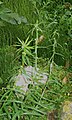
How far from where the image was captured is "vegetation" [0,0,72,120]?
2.49 m

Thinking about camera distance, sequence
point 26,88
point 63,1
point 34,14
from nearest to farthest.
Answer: point 26,88, point 34,14, point 63,1

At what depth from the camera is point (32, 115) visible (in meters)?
2.51

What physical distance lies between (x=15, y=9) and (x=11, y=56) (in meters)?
0.88

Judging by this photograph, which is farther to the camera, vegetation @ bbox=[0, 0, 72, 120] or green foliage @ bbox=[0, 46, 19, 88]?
green foliage @ bbox=[0, 46, 19, 88]

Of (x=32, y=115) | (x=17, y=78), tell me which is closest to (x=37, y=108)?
(x=32, y=115)

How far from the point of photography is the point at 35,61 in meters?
2.39

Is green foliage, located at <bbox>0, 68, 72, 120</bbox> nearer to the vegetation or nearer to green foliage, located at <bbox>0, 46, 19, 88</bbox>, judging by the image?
the vegetation

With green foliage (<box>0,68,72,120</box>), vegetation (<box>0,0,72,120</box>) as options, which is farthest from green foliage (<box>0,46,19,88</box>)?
green foliage (<box>0,68,72,120</box>)

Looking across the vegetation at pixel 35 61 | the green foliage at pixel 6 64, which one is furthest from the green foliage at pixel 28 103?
the green foliage at pixel 6 64

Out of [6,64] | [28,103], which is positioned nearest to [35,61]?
[28,103]

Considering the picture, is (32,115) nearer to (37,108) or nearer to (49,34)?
(37,108)

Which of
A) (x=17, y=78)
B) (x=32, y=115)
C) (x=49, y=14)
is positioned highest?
(x=49, y=14)

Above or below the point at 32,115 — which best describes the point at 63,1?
above

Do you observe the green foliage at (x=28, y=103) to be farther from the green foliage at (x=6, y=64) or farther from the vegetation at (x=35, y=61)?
the green foliage at (x=6, y=64)
